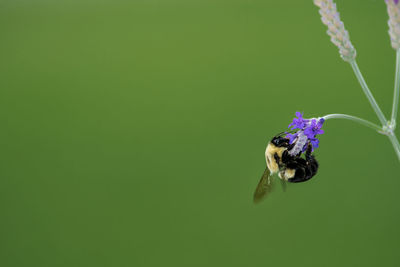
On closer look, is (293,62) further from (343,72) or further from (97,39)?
(97,39)

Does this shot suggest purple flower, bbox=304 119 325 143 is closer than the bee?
Yes

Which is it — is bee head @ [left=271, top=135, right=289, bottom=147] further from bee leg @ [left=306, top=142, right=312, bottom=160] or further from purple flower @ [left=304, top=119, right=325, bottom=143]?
purple flower @ [left=304, top=119, right=325, bottom=143]

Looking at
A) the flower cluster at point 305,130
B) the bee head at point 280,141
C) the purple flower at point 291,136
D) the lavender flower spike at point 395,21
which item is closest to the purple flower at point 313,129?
the flower cluster at point 305,130

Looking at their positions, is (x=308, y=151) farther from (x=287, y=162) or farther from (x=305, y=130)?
(x=305, y=130)

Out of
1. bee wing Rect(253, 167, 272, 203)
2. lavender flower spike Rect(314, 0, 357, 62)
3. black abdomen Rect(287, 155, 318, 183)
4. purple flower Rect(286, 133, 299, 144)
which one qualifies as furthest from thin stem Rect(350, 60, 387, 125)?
bee wing Rect(253, 167, 272, 203)

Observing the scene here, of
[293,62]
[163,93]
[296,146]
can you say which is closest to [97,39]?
[163,93]

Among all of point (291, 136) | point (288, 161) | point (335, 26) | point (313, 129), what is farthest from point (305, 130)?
point (335, 26)
